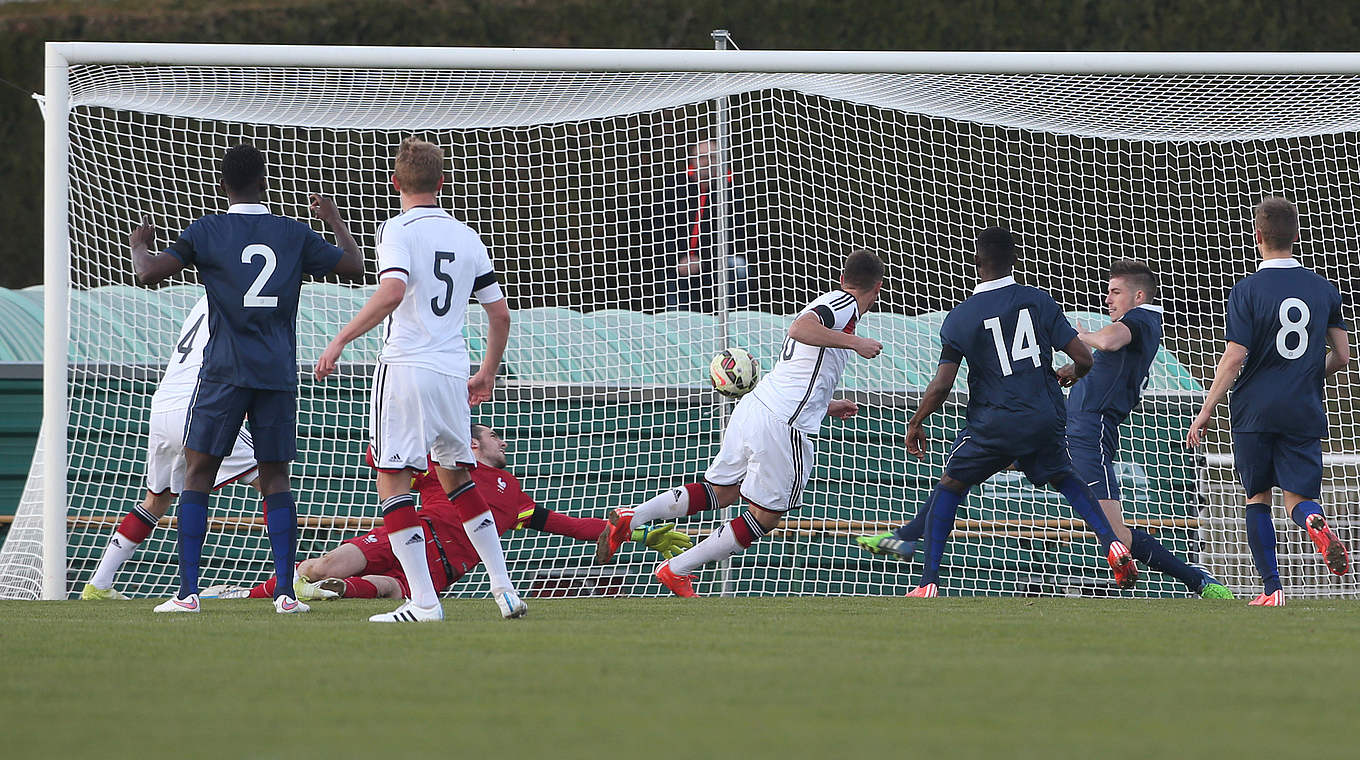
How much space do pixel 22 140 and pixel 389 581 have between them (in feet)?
43.6

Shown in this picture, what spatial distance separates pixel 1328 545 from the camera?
675cm

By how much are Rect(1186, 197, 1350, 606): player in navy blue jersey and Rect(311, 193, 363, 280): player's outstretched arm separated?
12.4 ft

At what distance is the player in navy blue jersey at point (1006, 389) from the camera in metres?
7.55

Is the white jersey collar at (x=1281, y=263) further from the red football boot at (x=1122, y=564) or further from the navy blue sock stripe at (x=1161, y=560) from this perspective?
the navy blue sock stripe at (x=1161, y=560)

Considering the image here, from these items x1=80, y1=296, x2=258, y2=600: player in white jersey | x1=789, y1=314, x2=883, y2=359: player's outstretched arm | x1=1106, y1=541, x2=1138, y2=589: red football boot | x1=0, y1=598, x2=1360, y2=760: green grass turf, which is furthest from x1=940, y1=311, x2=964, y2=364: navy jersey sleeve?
x1=80, y1=296, x2=258, y2=600: player in white jersey

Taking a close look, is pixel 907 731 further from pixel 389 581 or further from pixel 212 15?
pixel 212 15

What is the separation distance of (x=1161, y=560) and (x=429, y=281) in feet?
13.8

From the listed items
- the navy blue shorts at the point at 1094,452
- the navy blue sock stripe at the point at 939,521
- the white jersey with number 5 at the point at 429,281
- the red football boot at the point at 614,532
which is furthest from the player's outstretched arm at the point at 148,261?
the navy blue shorts at the point at 1094,452

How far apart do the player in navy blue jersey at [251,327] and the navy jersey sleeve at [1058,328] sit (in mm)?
3370

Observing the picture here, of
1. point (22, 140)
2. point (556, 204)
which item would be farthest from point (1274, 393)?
point (22, 140)

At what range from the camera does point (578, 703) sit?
3.49 metres

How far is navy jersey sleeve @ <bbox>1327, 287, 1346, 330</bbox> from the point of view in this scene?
7.19 meters

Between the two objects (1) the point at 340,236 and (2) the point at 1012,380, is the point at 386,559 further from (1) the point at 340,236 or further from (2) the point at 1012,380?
(2) the point at 1012,380

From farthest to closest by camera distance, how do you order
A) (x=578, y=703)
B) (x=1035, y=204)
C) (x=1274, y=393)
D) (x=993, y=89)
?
(x=1035, y=204), (x=993, y=89), (x=1274, y=393), (x=578, y=703)
